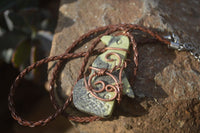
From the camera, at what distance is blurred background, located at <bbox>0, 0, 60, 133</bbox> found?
2072mm

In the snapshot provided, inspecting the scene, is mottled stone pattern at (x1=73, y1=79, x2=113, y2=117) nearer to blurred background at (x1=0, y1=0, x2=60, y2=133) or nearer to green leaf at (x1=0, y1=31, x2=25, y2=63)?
blurred background at (x1=0, y1=0, x2=60, y2=133)

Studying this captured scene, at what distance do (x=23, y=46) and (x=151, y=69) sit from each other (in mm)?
1359

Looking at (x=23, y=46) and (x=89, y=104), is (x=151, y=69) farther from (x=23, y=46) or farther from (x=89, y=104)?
(x=23, y=46)

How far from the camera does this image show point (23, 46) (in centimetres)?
215

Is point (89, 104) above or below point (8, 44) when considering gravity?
below

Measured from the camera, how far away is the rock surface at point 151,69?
1336 millimetres

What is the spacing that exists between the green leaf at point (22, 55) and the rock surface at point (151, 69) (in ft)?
2.10

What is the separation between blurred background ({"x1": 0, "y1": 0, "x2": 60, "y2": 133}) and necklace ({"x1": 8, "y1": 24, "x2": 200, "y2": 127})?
2.05ft

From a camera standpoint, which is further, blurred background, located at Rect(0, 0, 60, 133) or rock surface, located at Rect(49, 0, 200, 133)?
blurred background, located at Rect(0, 0, 60, 133)

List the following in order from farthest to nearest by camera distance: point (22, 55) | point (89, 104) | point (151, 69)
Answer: point (22, 55) < point (151, 69) < point (89, 104)

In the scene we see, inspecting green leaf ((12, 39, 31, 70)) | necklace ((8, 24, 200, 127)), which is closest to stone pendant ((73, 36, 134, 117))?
necklace ((8, 24, 200, 127))

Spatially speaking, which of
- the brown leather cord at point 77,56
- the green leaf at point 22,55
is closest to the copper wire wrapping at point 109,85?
the brown leather cord at point 77,56

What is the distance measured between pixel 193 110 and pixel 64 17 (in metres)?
1.18

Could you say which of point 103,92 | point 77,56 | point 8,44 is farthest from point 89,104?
point 8,44
